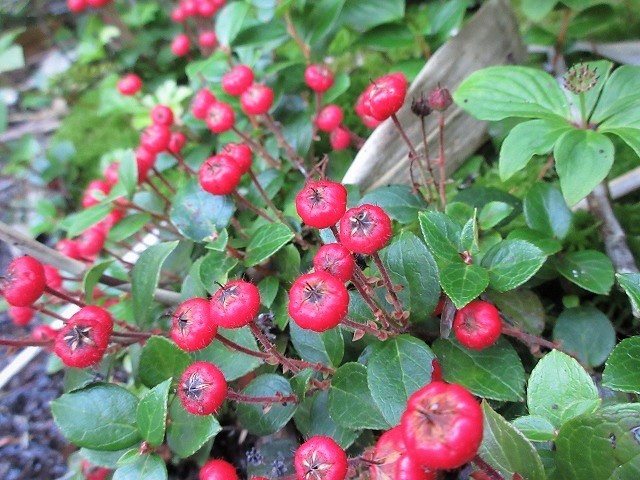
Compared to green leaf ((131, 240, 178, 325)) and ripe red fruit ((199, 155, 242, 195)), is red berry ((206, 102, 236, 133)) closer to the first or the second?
ripe red fruit ((199, 155, 242, 195))

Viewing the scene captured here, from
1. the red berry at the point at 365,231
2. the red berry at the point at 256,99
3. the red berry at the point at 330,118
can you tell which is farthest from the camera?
the red berry at the point at 330,118

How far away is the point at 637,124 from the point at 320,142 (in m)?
1.46

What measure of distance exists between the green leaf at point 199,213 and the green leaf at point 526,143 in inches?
41.4

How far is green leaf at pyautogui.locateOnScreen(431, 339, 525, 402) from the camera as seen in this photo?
65.7 inches

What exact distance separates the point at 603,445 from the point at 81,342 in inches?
57.2

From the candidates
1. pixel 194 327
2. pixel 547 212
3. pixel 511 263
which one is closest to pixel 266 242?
pixel 194 327

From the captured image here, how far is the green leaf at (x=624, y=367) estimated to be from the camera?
4.87 feet

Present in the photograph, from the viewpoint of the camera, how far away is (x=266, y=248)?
197cm

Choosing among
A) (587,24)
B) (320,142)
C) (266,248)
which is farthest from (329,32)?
(266,248)

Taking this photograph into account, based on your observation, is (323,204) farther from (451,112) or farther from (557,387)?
(451,112)

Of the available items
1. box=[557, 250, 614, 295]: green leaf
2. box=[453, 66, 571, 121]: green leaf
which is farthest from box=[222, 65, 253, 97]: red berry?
box=[557, 250, 614, 295]: green leaf

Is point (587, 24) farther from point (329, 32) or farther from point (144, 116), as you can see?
point (144, 116)

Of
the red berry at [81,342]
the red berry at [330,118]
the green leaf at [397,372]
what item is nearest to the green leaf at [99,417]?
the red berry at [81,342]

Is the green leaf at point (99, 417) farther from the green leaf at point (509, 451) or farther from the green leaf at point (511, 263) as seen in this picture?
the green leaf at point (511, 263)
